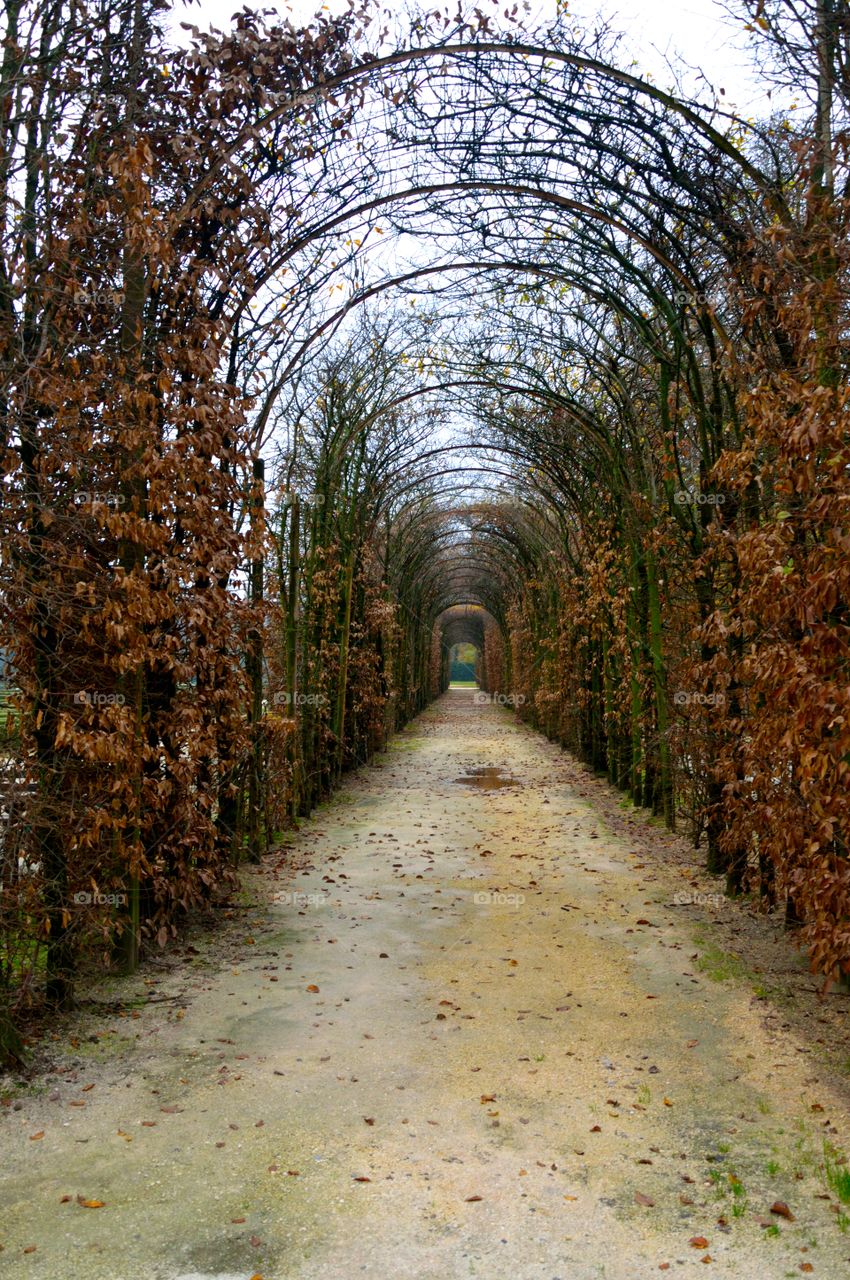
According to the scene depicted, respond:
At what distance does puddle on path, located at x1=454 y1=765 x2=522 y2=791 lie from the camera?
14.4 metres

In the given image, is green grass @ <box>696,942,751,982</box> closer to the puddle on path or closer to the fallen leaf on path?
the fallen leaf on path

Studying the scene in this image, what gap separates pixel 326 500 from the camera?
1189 centimetres

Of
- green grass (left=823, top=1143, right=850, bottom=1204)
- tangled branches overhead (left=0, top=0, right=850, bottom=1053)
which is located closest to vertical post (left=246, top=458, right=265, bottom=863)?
tangled branches overhead (left=0, top=0, right=850, bottom=1053)

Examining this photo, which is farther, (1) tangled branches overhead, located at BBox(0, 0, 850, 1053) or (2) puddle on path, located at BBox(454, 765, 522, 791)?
(2) puddle on path, located at BBox(454, 765, 522, 791)

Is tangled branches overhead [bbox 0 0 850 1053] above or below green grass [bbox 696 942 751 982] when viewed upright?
above

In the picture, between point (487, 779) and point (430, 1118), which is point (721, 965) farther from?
point (487, 779)

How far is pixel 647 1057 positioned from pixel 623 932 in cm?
208

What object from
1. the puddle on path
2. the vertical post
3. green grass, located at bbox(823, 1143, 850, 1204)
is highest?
the vertical post

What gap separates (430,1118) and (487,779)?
37.4ft

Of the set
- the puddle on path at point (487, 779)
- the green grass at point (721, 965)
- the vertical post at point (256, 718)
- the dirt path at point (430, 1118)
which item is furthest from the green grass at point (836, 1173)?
the puddle on path at point (487, 779)

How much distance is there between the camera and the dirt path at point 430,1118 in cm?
299

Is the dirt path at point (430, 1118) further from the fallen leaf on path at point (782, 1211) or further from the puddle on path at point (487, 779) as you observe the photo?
the puddle on path at point (487, 779)

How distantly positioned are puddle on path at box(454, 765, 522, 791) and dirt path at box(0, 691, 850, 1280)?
7.40m

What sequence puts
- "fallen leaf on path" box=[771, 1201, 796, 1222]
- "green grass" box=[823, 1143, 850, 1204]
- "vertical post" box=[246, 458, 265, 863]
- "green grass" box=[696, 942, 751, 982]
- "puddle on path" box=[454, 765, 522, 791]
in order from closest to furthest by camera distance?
"fallen leaf on path" box=[771, 1201, 796, 1222]
"green grass" box=[823, 1143, 850, 1204]
"green grass" box=[696, 942, 751, 982]
"vertical post" box=[246, 458, 265, 863]
"puddle on path" box=[454, 765, 522, 791]
